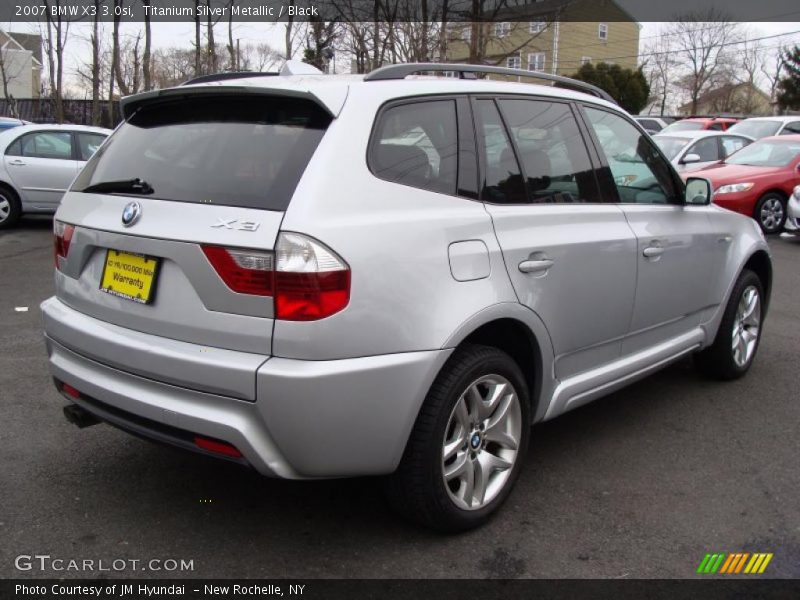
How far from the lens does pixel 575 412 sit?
446cm

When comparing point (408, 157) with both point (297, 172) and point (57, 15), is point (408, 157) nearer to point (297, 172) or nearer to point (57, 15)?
point (297, 172)

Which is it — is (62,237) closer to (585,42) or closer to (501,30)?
(501,30)

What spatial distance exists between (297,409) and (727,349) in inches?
133

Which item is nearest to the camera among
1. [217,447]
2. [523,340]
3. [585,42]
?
[217,447]

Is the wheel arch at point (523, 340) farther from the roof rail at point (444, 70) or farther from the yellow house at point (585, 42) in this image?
the yellow house at point (585, 42)

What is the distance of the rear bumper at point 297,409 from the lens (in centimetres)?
247

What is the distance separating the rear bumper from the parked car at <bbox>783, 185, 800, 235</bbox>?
9.86 m

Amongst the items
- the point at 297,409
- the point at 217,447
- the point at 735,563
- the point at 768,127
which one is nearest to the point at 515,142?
the point at 297,409

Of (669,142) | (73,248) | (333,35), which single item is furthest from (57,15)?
(73,248)

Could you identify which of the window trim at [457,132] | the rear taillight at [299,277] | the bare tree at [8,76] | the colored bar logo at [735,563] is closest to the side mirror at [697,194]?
the window trim at [457,132]

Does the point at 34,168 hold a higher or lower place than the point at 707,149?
lower

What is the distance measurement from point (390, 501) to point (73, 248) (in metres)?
1.61

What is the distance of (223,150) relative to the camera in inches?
111

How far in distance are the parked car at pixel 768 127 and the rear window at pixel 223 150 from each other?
17.4 meters
